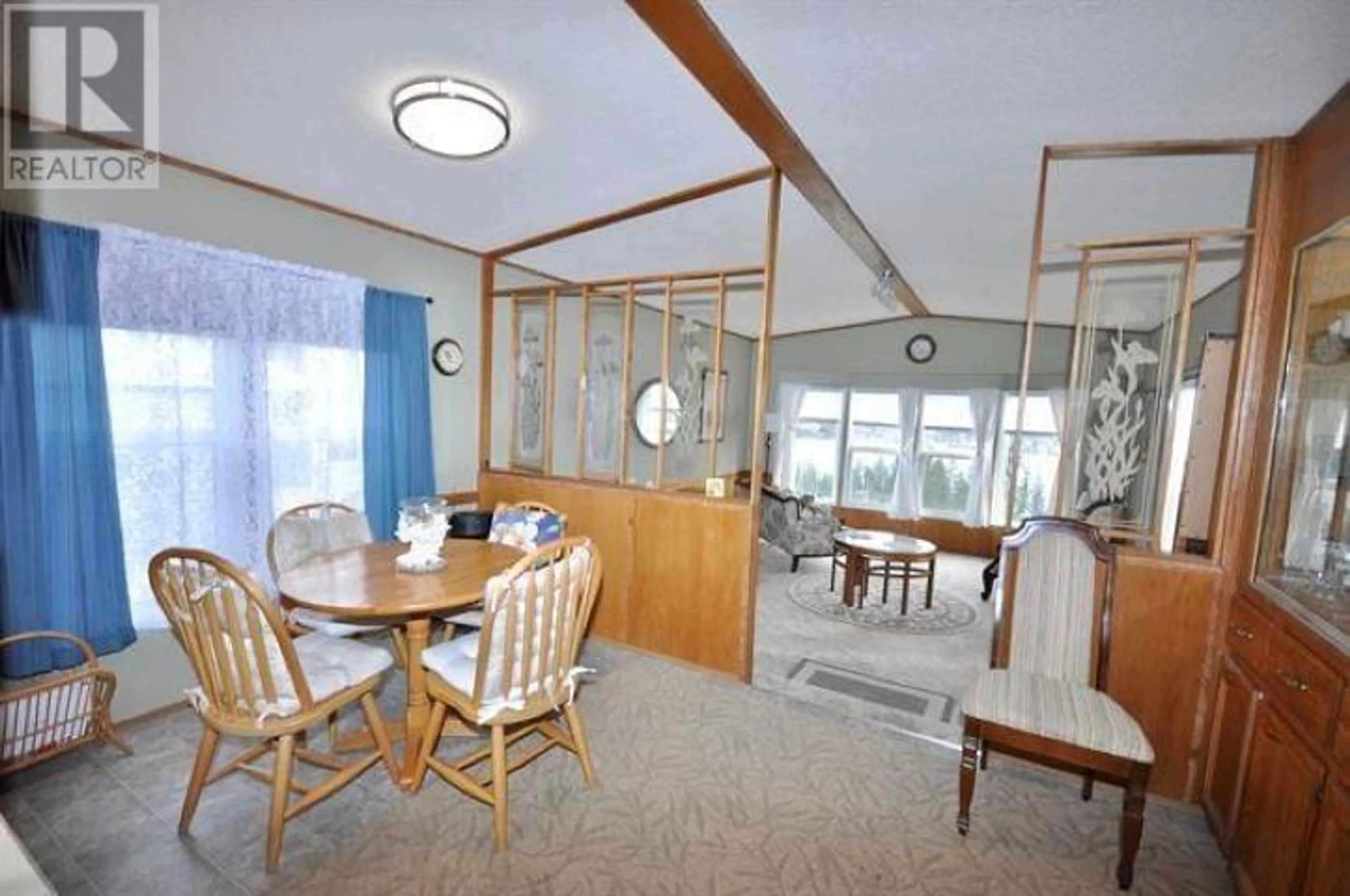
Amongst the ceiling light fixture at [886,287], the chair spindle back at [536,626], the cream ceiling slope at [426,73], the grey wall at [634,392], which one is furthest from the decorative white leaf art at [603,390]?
the chair spindle back at [536,626]

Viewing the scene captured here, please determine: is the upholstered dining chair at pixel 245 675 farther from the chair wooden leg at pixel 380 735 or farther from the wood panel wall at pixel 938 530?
the wood panel wall at pixel 938 530

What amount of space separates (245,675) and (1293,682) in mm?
2985

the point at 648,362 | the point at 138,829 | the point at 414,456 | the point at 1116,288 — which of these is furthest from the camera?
the point at 648,362

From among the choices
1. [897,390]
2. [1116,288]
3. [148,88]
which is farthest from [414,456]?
Result: [897,390]

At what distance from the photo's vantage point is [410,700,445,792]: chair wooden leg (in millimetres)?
2094

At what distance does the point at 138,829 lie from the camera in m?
1.89

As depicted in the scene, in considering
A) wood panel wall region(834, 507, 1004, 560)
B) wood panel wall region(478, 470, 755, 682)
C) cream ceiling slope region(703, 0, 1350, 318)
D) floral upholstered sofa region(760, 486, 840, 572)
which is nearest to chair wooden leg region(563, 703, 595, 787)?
wood panel wall region(478, 470, 755, 682)

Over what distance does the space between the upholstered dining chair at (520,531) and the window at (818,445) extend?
4.74 metres

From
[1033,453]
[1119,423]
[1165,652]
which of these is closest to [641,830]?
[1165,652]

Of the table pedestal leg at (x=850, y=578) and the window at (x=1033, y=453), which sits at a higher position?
the window at (x=1033, y=453)

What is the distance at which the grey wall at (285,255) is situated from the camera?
2395 mm

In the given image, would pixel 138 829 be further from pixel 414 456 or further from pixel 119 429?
pixel 414 456

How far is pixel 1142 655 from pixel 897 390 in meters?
4.89

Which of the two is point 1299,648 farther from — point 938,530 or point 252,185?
point 938,530
